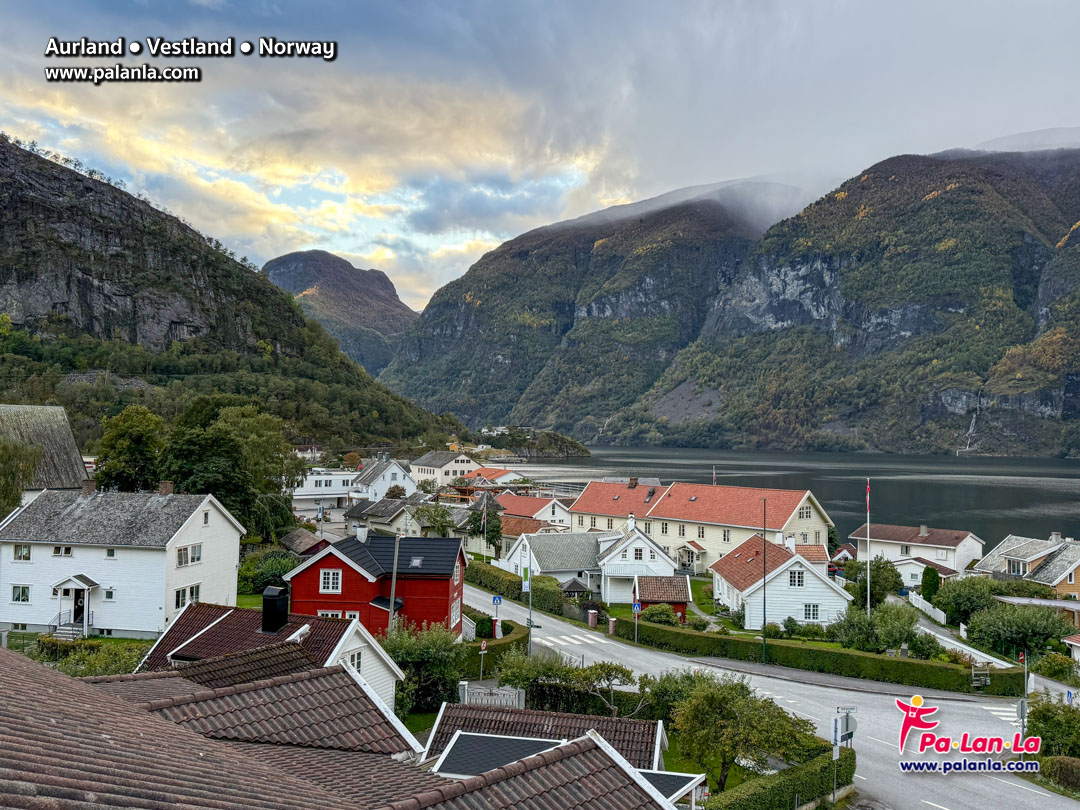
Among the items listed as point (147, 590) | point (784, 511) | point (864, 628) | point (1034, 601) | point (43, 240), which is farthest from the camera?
point (43, 240)

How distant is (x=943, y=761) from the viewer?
2672 cm

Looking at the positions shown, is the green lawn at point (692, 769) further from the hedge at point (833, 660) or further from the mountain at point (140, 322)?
the mountain at point (140, 322)

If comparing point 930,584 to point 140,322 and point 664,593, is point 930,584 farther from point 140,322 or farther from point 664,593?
point 140,322

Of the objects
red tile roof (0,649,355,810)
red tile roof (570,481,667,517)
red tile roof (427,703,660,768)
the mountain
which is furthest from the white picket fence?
the mountain

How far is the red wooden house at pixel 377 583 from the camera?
1494 inches

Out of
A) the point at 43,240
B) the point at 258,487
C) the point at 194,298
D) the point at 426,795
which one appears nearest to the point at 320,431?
the point at 194,298

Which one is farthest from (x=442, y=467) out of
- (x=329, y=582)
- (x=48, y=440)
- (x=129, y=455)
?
(x=329, y=582)

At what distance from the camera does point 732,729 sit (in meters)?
23.2

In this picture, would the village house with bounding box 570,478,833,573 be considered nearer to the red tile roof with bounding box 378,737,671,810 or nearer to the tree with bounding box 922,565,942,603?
the tree with bounding box 922,565,942,603

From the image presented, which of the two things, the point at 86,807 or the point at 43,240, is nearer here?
the point at 86,807

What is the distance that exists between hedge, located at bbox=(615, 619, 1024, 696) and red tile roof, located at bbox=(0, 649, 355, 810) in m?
35.2

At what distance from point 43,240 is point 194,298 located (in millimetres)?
30379

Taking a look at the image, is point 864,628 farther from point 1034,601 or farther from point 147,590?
point 147,590

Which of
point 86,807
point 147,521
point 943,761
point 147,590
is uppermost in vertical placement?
point 86,807
